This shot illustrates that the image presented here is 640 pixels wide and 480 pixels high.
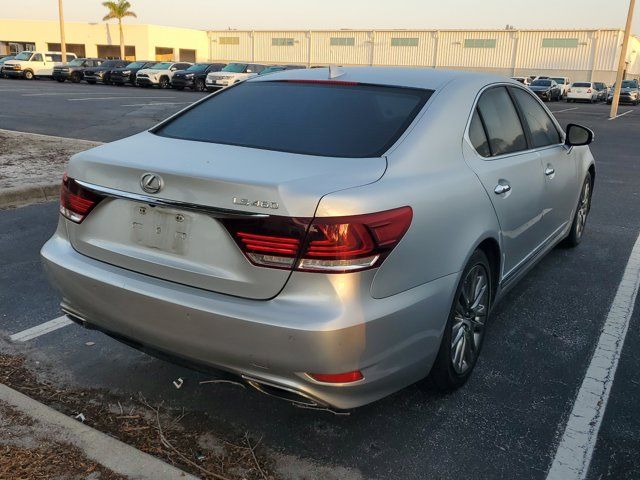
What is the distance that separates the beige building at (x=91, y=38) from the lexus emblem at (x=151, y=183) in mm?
68475

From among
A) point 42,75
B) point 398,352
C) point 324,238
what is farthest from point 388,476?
point 42,75

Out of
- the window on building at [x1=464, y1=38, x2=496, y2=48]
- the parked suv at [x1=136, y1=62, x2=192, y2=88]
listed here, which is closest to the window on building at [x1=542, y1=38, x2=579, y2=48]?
the window on building at [x1=464, y1=38, x2=496, y2=48]

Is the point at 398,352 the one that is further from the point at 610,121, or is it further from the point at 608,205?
the point at 610,121

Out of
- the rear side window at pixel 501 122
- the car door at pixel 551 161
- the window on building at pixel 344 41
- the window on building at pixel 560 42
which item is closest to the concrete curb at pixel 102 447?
the rear side window at pixel 501 122

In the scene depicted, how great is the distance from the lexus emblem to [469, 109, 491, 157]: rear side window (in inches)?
65.4

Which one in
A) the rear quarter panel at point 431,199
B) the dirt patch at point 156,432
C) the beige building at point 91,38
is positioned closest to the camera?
the rear quarter panel at point 431,199

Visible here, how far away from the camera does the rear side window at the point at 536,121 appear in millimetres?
4215

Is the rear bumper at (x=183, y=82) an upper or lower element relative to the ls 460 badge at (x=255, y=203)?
lower

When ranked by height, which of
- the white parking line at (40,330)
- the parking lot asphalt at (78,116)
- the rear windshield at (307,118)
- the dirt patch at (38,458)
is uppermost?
the rear windshield at (307,118)

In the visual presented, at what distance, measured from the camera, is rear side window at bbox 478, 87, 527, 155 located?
11.6ft

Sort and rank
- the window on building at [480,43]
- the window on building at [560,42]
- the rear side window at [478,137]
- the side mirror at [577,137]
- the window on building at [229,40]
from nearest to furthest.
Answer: the rear side window at [478,137] → the side mirror at [577,137] → the window on building at [560,42] → the window on building at [480,43] → the window on building at [229,40]

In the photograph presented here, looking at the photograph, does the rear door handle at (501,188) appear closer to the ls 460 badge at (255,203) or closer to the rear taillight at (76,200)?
the ls 460 badge at (255,203)

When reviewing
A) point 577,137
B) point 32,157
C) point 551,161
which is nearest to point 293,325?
point 551,161

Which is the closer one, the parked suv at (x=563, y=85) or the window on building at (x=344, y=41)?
the parked suv at (x=563, y=85)
